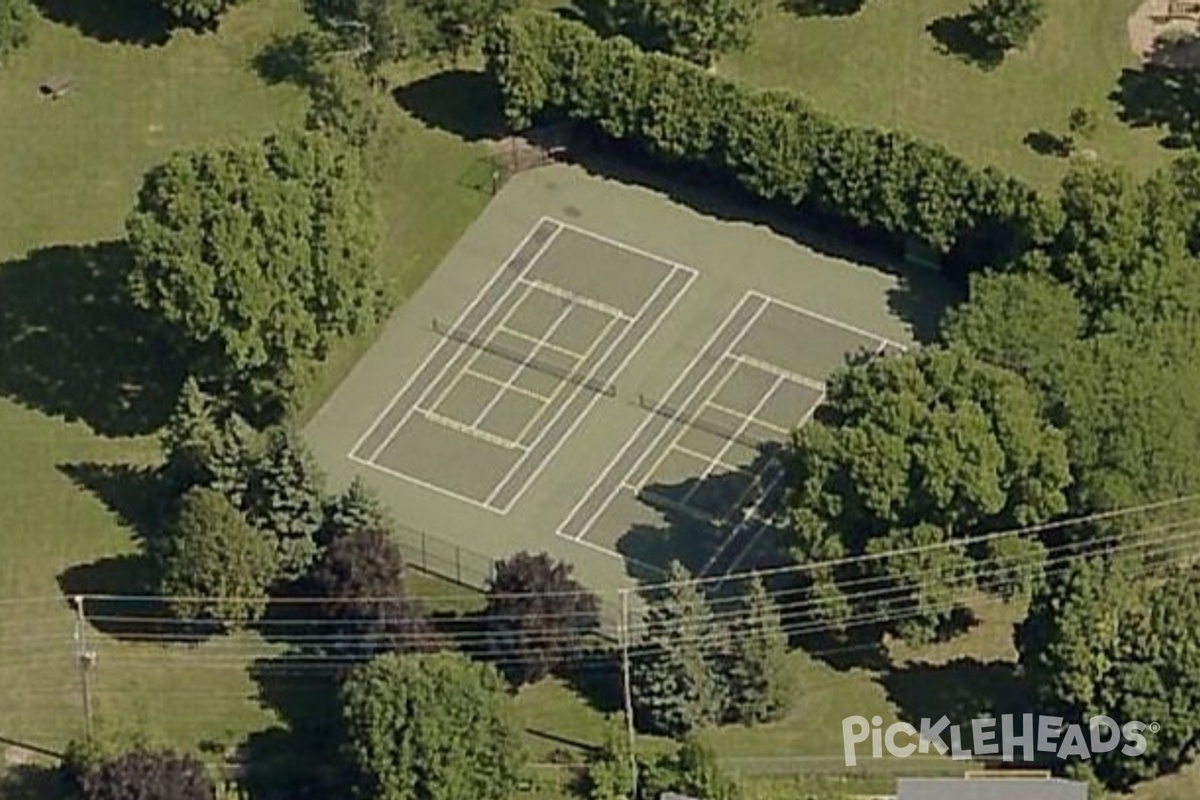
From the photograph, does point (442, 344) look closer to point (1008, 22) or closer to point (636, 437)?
point (636, 437)

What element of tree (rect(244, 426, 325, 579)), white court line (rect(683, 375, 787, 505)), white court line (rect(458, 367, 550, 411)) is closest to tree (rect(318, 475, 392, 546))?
tree (rect(244, 426, 325, 579))

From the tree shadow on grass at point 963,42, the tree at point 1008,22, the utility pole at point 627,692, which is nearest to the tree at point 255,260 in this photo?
the utility pole at point 627,692

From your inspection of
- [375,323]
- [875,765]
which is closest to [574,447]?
[375,323]

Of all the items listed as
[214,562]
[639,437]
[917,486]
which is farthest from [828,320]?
[214,562]

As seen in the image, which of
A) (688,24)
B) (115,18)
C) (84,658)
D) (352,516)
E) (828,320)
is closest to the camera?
(84,658)

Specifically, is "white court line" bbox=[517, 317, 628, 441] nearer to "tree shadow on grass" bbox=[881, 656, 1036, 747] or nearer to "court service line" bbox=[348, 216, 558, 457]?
"court service line" bbox=[348, 216, 558, 457]

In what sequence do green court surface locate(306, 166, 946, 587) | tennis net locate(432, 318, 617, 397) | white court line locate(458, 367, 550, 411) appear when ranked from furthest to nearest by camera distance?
1. tennis net locate(432, 318, 617, 397)
2. white court line locate(458, 367, 550, 411)
3. green court surface locate(306, 166, 946, 587)
